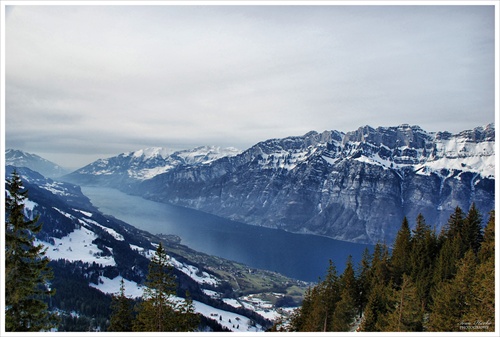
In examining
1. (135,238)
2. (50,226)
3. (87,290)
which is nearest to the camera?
(87,290)

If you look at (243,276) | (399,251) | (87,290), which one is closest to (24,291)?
(399,251)

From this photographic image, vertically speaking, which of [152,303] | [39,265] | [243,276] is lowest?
[243,276]

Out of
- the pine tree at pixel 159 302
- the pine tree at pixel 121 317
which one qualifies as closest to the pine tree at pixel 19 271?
the pine tree at pixel 159 302

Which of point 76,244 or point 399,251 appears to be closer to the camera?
point 399,251

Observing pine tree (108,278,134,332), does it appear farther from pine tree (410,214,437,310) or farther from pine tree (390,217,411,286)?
pine tree (390,217,411,286)

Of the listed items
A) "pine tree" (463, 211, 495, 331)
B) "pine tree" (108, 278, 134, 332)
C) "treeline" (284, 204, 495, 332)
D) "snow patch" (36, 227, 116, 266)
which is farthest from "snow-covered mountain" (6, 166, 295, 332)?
"pine tree" (463, 211, 495, 331)

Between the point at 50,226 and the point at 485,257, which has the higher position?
the point at 485,257

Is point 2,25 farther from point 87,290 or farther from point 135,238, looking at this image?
point 135,238
